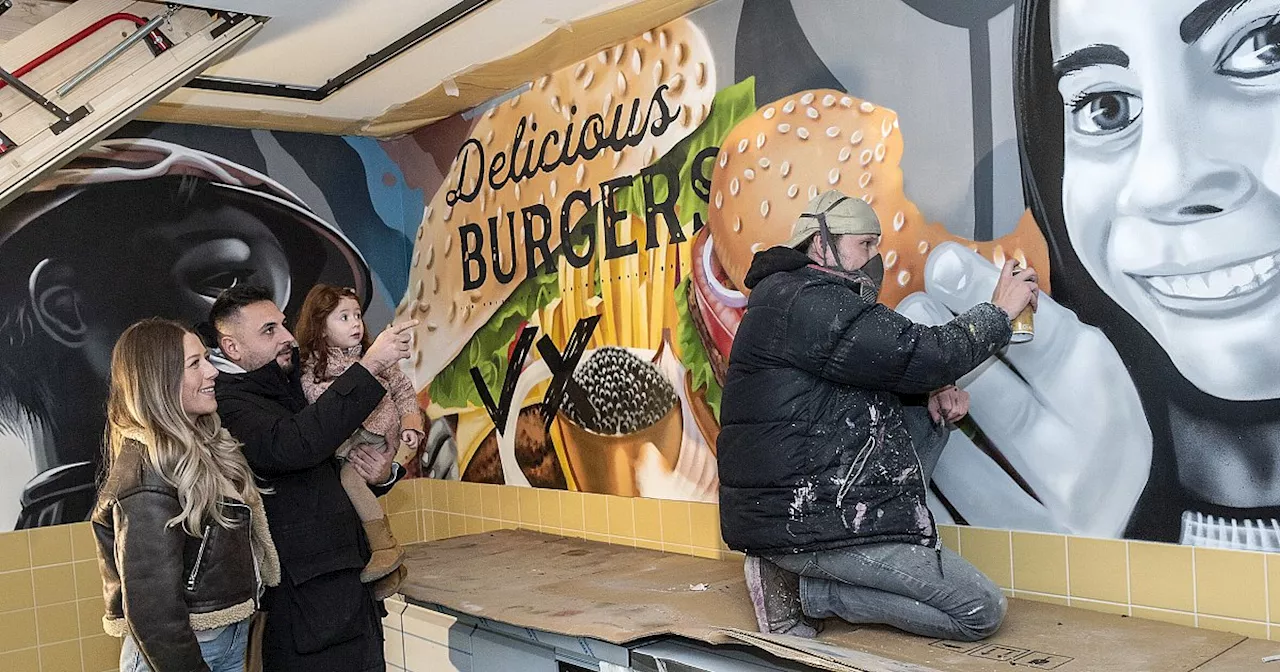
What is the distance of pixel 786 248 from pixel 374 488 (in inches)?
55.6

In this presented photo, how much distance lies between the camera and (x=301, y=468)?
2551mm

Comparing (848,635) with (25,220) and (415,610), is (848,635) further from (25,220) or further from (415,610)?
(25,220)

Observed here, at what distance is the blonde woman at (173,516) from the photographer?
220 centimetres

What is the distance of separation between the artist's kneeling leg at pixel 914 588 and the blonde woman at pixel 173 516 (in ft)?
4.38

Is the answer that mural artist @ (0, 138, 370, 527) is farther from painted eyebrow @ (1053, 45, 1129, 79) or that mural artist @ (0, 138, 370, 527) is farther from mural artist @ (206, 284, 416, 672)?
painted eyebrow @ (1053, 45, 1129, 79)

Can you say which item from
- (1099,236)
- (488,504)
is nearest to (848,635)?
(1099,236)

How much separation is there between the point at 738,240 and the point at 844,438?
4.00 feet

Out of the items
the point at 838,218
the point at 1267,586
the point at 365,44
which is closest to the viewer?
the point at 1267,586

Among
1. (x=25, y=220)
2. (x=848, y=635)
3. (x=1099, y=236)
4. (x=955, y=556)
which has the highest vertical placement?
(x=25, y=220)

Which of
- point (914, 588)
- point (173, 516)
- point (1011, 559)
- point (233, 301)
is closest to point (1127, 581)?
point (1011, 559)

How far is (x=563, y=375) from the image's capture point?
4242 millimetres

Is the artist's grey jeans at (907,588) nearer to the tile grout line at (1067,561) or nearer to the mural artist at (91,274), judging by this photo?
the tile grout line at (1067,561)

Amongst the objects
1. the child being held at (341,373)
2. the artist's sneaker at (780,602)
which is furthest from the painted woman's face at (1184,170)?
the child being held at (341,373)

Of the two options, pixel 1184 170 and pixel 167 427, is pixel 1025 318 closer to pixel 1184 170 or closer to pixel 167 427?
pixel 1184 170
